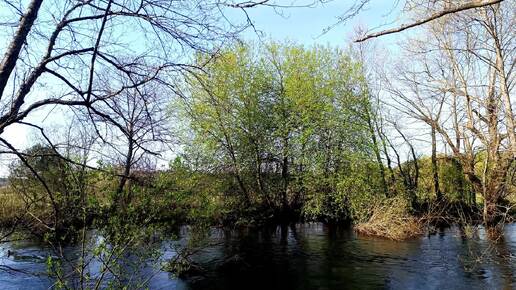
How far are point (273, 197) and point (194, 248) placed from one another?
482 inches

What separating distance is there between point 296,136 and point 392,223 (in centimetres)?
747

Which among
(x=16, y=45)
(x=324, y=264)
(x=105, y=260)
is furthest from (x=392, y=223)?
(x=16, y=45)

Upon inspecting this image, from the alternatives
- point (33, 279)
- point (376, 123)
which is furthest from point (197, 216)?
point (376, 123)

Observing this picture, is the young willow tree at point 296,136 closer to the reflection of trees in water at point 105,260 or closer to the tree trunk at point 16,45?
the reflection of trees in water at point 105,260

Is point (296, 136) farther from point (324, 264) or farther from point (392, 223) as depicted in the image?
point (324, 264)

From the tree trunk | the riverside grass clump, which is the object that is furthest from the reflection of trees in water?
the riverside grass clump

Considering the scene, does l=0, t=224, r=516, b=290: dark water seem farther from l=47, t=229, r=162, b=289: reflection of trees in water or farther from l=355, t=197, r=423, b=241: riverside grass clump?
l=355, t=197, r=423, b=241: riverside grass clump

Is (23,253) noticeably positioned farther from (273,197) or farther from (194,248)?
(273,197)

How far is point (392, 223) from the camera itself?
19.2 m

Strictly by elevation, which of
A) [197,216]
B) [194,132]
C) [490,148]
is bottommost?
[197,216]

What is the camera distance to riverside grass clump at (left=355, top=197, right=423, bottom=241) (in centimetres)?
1894

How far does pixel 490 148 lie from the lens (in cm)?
1652

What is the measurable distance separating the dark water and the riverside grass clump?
77 centimetres

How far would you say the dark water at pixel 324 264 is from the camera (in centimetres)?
1095
